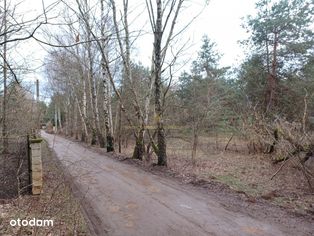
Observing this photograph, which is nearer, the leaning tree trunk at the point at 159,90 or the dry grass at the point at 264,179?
the dry grass at the point at 264,179

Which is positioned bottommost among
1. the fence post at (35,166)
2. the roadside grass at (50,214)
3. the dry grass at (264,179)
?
the dry grass at (264,179)

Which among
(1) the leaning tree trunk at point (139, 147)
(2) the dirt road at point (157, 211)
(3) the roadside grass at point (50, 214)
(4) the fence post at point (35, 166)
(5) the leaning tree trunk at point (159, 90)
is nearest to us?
(3) the roadside grass at point (50, 214)

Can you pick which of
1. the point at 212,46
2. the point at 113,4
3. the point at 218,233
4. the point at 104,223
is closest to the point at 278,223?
the point at 218,233

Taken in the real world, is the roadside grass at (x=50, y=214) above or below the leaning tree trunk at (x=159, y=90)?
below

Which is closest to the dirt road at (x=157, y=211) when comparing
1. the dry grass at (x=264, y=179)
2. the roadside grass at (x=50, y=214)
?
the roadside grass at (x=50, y=214)

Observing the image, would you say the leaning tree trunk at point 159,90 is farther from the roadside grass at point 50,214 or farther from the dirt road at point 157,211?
the roadside grass at point 50,214

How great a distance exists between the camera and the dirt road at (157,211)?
5.64 metres

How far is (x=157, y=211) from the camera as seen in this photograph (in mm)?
6770

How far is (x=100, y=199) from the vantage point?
25.8ft

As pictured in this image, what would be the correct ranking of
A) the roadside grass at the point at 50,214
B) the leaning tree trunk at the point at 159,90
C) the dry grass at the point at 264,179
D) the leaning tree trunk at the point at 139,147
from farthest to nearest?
the leaning tree trunk at the point at 139,147, the leaning tree trunk at the point at 159,90, the dry grass at the point at 264,179, the roadside grass at the point at 50,214

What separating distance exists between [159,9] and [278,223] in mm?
9398

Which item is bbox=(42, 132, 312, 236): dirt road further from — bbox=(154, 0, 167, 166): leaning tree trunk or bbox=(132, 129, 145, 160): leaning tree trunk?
bbox=(132, 129, 145, 160): leaning tree trunk

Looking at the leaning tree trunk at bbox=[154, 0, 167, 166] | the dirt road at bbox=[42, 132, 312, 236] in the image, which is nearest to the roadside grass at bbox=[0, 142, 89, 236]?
the dirt road at bbox=[42, 132, 312, 236]

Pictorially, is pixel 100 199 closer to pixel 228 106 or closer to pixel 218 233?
pixel 218 233
